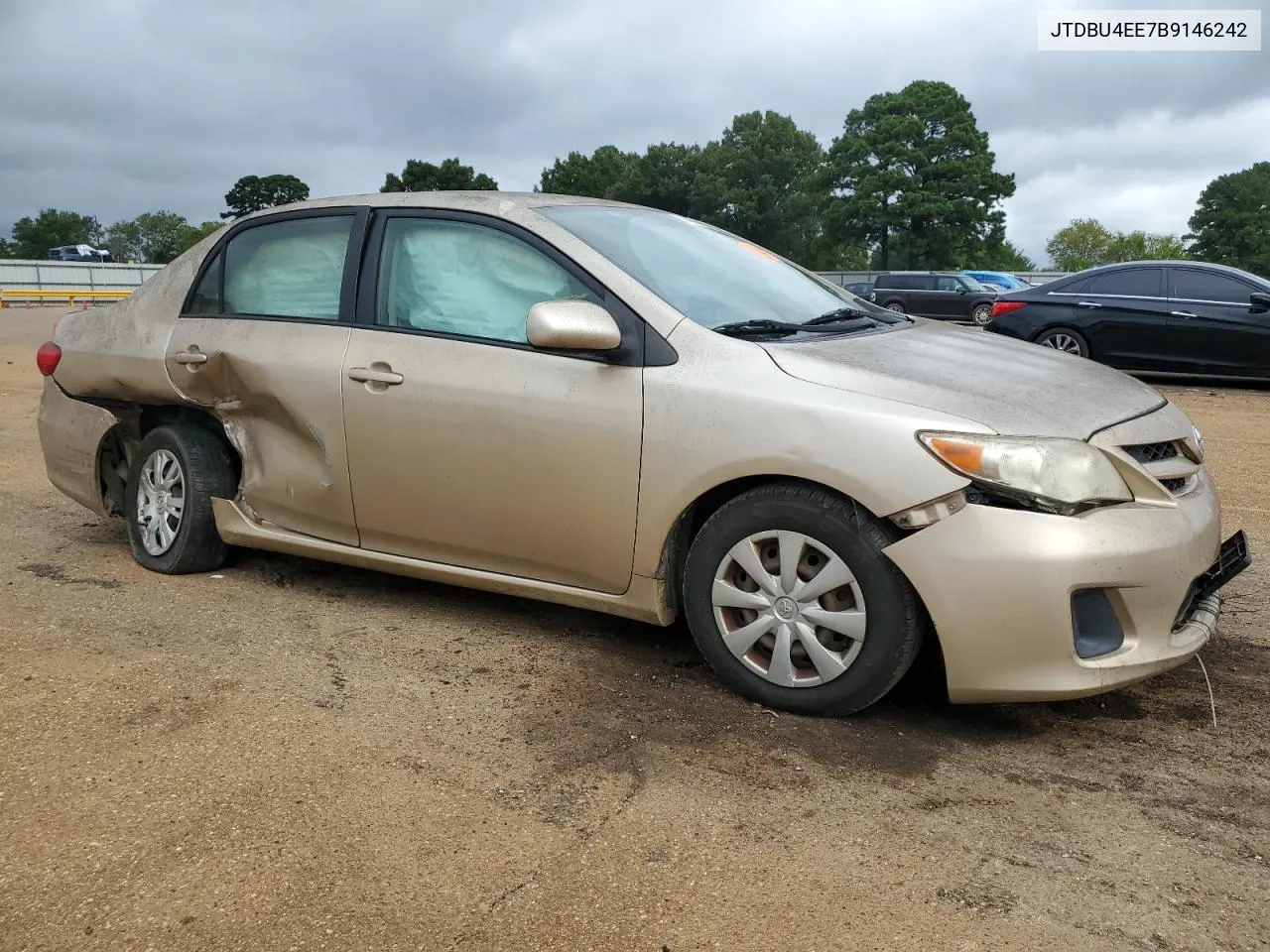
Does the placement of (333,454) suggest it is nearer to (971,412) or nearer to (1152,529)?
(971,412)

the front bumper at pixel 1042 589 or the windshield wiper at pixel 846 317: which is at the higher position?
the windshield wiper at pixel 846 317

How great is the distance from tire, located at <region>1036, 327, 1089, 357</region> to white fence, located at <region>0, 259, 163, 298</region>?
3934cm

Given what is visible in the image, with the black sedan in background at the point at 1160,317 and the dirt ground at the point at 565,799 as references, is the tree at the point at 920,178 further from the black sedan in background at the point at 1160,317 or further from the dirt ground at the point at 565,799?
the dirt ground at the point at 565,799

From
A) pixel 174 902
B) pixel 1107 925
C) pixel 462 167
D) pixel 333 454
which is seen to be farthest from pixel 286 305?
pixel 462 167

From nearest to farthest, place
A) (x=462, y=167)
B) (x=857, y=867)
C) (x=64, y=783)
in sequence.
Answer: (x=857, y=867)
(x=64, y=783)
(x=462, y=167)

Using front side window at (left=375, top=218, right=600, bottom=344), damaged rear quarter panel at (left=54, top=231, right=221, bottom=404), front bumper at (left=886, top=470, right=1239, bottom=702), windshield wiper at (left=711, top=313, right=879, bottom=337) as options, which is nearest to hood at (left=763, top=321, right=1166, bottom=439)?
windshield wiper at (left=711, top=313, right=879, bottom=337)

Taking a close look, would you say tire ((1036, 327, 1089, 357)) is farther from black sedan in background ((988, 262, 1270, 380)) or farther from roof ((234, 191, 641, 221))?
roof ((234, 191, 641, 221))

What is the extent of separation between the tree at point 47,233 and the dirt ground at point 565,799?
359 feet

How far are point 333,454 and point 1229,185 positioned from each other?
7177cm

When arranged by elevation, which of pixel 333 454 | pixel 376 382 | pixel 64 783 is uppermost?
→ pixel 376 382

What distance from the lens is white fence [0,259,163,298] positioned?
4459cm

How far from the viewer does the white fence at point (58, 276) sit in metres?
44.6

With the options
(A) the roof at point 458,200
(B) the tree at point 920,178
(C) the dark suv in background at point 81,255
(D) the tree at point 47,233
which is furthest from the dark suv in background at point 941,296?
(D) the tree at point 47,233

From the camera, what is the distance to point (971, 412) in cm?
316
